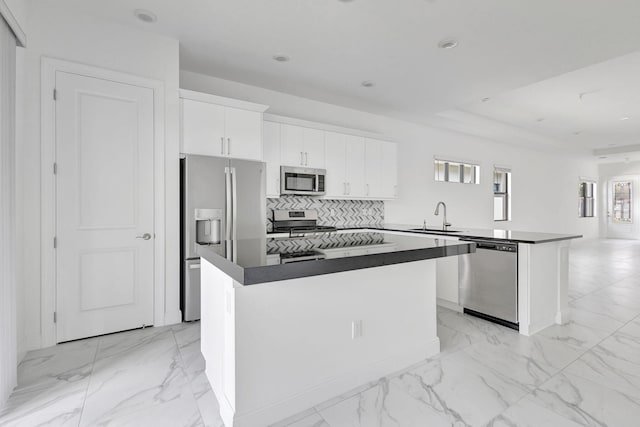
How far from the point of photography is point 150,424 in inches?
66.2

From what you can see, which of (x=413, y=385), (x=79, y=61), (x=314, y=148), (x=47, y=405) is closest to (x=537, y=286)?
(x=413, y=385)

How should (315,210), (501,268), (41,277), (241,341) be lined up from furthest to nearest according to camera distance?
(315,210)
(501,268)
(41,277)
(241,341)

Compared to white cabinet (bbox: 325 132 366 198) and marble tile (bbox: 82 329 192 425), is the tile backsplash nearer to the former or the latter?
white cabinet (bbox: 325 132 366 198)

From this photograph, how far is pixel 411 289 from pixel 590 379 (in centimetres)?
128

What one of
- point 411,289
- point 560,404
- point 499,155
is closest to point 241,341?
point 411,289

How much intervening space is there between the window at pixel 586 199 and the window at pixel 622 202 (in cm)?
78

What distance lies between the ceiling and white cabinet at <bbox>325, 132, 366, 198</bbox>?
2.25 feet

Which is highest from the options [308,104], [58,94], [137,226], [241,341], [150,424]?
[308,104]

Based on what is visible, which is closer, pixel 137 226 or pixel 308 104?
pixel 137 226

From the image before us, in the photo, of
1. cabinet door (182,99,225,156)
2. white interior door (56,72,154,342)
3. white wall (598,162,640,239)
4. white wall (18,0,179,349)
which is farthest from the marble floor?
white wall (598,162,640,239)

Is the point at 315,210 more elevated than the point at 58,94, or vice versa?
the point at 58,94

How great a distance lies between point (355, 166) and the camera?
4.90 meters

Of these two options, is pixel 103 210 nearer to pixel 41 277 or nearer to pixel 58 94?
pixel 41 277

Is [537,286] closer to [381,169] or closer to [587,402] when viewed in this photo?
[587,402]
